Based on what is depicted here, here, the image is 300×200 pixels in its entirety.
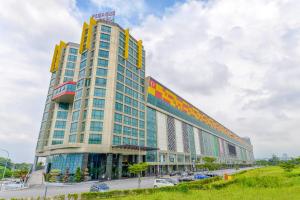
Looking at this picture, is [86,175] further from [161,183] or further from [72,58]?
[72,58]

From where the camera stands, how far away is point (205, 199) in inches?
773

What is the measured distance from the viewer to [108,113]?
62.0 m

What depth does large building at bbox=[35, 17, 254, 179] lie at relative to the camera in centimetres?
5978

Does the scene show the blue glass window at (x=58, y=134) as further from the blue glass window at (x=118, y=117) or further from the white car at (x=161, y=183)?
the white car at (x=161, y=183)

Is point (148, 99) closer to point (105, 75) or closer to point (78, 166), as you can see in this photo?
point (105, 75)

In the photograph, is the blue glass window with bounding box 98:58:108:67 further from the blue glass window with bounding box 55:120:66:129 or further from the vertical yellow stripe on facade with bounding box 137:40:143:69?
the blue glass window with bounding box 55:120:66:129

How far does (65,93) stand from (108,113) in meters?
19.4

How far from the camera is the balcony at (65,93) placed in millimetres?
70438

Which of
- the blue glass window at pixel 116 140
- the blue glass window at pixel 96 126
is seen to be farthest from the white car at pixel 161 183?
the blue glass window at pixel 96 126

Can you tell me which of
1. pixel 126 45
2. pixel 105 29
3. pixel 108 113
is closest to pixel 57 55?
pixel 105 29

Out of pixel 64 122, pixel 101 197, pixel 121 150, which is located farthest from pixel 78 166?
pixel 101 197

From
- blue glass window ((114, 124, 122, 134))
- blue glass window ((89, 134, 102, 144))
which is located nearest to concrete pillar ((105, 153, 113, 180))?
blue glass window ((89, 134, 102, 144))

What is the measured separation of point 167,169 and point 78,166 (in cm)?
4384

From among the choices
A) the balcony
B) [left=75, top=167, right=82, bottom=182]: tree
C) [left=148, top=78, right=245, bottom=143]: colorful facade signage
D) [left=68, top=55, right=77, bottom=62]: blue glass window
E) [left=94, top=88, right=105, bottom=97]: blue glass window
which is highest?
[left=68, top=55, right=77, bottom=62]: blue glass window
